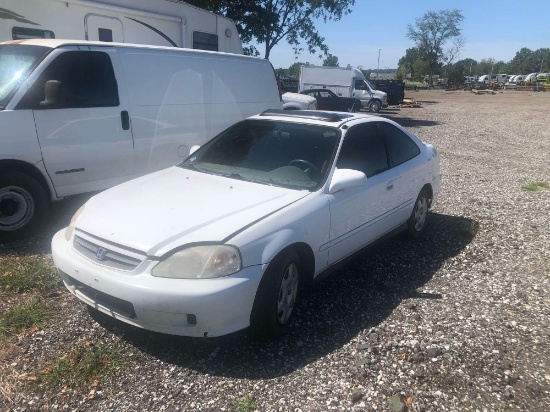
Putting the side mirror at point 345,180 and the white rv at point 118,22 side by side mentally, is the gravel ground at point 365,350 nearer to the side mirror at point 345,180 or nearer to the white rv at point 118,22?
the side mirror at point 345,180

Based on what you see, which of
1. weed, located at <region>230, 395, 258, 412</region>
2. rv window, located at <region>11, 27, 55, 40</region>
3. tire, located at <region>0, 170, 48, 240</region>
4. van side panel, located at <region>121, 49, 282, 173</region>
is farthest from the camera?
rv window, located at <region>11, 27, 55, 40</region>

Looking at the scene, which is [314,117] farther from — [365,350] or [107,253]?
[107,253]

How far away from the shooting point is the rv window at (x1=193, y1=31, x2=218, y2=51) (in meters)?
10.1

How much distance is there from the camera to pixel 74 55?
202 inches

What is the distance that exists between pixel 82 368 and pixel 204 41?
28.7 feet

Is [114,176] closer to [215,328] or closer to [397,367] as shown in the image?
[215,328]

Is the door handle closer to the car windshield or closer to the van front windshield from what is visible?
the van front windshield

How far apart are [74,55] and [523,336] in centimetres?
509

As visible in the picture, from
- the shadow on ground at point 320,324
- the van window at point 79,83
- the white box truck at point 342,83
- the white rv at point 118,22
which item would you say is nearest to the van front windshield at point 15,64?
the van window at point 79,83

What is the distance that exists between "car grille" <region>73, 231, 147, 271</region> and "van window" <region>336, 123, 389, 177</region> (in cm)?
186

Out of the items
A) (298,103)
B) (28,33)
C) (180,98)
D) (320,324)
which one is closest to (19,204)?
(180,98)

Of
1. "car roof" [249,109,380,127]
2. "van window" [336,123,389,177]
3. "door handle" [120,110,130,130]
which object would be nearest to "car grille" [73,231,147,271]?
"van window" [336,123,389,177]

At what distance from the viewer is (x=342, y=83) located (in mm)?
25922

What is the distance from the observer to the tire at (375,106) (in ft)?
86.9
